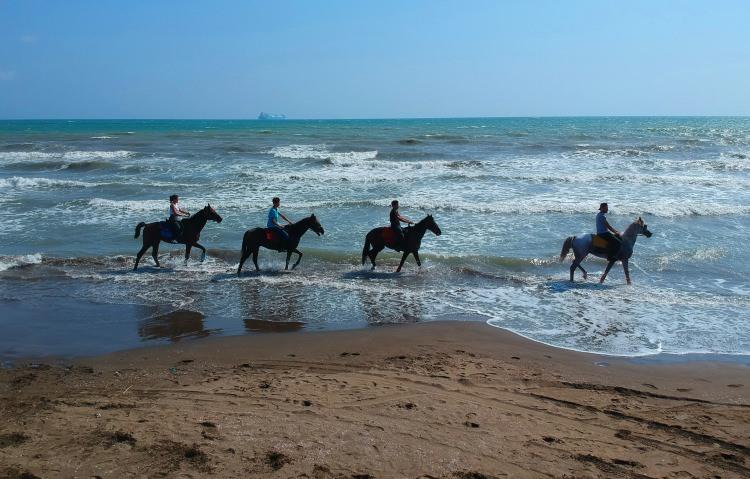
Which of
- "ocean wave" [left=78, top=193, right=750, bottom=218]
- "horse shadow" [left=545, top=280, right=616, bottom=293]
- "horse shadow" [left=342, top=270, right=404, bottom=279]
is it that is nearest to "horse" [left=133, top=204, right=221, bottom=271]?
"horse shadow" [left=342, top=270, right=404, bottom=279]

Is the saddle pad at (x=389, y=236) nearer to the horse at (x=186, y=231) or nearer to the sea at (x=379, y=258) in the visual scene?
the sea at (x=379, y=258)

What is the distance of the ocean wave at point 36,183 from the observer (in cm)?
2702

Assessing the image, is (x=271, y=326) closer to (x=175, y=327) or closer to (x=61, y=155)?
(x=175, y=327)

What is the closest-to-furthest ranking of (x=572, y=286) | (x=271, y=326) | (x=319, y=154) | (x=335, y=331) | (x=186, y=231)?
(x=335, y=331)
(x=271, y=326)
(x=572, y=286)
(x=186, y=231)
(x=319, y=154)

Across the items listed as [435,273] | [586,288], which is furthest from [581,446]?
[435,273]

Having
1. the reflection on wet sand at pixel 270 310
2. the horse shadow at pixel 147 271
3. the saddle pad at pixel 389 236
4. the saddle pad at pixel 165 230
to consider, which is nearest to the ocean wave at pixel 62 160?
the saddle pad at pixel 165 230

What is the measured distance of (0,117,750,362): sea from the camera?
10211mm

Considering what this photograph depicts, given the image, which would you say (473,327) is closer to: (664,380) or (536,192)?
(664,380)

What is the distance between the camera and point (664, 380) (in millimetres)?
7852

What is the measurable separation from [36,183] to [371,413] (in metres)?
26.3

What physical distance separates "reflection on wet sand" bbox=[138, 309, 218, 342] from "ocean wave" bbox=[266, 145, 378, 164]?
25.9 metres

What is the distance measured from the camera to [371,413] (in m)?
6.38

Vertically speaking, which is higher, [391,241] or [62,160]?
[62,160]

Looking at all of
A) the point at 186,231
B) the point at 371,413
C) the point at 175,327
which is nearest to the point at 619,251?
the point at 371,413
